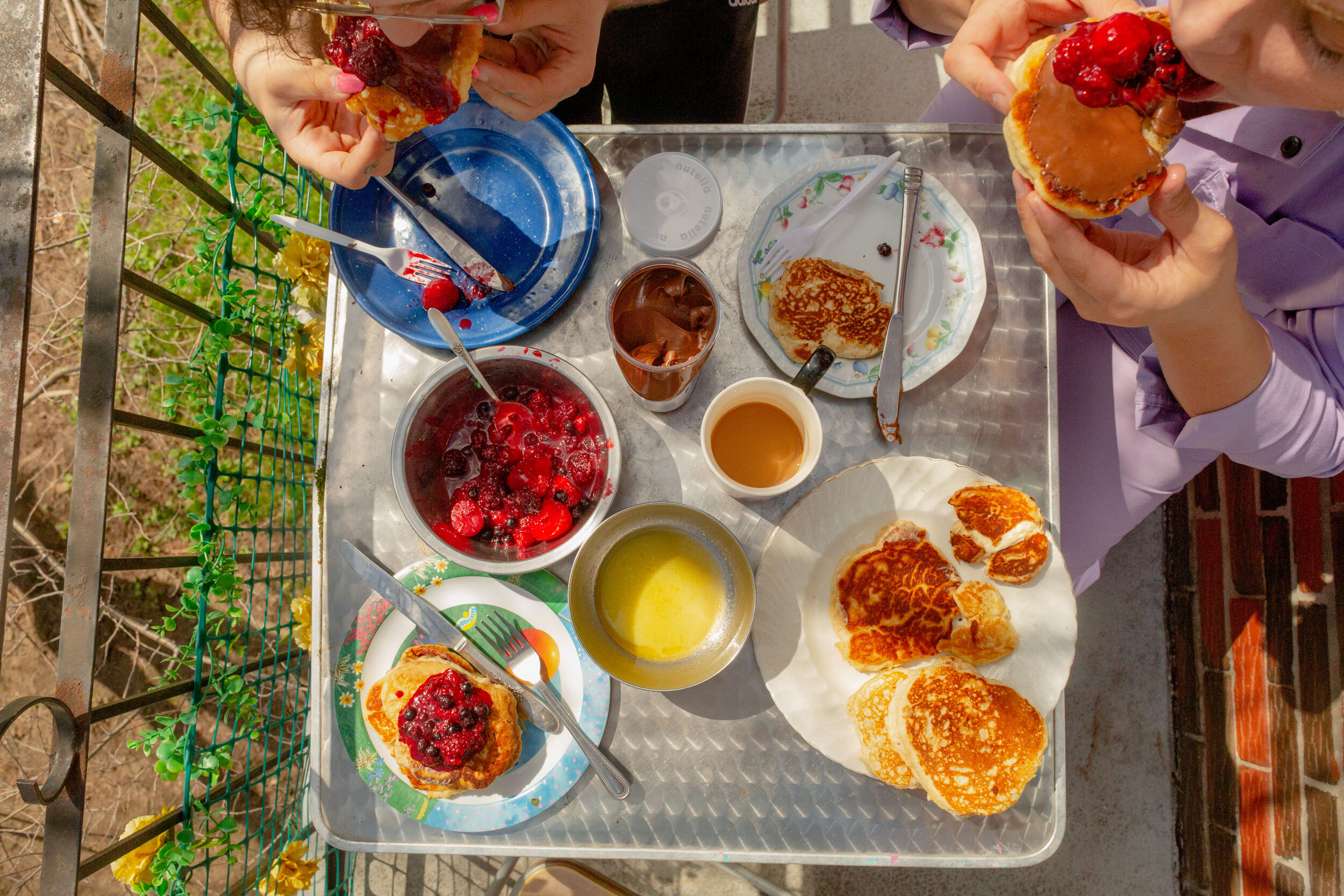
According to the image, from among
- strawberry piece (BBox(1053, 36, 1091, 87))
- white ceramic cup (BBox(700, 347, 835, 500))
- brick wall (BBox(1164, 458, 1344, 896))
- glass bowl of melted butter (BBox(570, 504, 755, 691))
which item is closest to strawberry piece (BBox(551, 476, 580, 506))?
glass bowl of melted butter (BBox(570, 504, 755, 691))

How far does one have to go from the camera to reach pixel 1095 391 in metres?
1.90

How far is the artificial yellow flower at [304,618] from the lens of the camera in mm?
1826

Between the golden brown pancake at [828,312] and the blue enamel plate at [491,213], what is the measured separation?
50 cm

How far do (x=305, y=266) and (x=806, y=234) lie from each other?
4.21 ft

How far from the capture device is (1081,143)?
1.37 meters

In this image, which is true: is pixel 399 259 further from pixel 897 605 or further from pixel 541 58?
pixel 897 605

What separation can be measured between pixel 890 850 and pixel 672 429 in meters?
1.13

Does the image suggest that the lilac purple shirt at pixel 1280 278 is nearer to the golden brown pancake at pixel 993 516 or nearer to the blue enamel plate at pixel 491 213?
the golden brown pancake at pixel 993 516

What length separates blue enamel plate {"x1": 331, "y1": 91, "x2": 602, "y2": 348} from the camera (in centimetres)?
171

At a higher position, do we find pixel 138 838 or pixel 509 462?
pixel 509 462

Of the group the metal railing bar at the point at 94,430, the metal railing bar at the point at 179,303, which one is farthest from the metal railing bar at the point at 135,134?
the metal railing bar at the point at 179,303

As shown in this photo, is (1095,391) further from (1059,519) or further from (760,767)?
(760,767)

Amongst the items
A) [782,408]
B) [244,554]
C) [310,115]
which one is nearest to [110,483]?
[244,554]

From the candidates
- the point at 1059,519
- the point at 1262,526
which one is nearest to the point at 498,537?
the point at 1059,519
